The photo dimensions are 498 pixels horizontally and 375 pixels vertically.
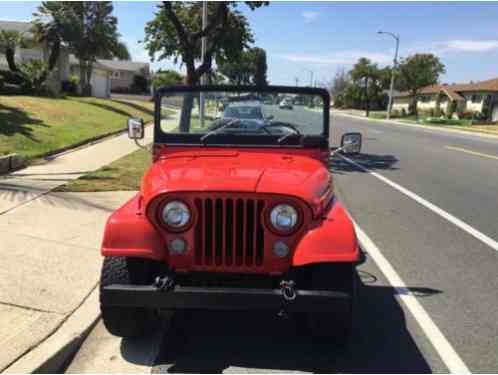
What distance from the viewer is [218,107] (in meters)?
4.77

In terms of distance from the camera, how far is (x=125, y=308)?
336 centimetres

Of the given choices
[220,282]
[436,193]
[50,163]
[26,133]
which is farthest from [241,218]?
[26,133]

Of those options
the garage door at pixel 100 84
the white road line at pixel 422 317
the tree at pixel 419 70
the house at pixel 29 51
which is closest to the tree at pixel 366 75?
the tree at pixel 419 70

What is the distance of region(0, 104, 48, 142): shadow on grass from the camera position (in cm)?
1302

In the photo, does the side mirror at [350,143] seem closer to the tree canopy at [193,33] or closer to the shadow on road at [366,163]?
the shadow on road at [366,163]

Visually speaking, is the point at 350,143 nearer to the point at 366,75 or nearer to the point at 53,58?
the point at 53,58

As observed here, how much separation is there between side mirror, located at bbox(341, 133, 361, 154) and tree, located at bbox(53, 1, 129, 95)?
36.9 m

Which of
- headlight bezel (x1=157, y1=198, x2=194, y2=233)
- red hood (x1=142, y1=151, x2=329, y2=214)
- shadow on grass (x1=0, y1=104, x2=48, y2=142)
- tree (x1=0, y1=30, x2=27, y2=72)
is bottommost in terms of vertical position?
shadow on grass (x1=0, y1=104, x2=48, y2=142)

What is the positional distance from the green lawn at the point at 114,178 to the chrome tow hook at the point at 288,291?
19.1 feet

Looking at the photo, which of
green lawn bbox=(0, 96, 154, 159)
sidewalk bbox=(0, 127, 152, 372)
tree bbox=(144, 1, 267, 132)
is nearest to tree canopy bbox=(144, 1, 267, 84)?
tree bbox=(144, 1, 267, 132)

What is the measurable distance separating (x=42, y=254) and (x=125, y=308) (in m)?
2.10

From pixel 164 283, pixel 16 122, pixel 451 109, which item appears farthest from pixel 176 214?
pixel 451 109

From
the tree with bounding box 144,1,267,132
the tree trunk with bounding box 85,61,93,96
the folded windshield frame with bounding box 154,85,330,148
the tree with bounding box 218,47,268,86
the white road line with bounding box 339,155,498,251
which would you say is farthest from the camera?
the tree trunk with bounding box 85,61,93,96

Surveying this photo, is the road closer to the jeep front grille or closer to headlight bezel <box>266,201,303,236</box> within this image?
the jeep front grille
